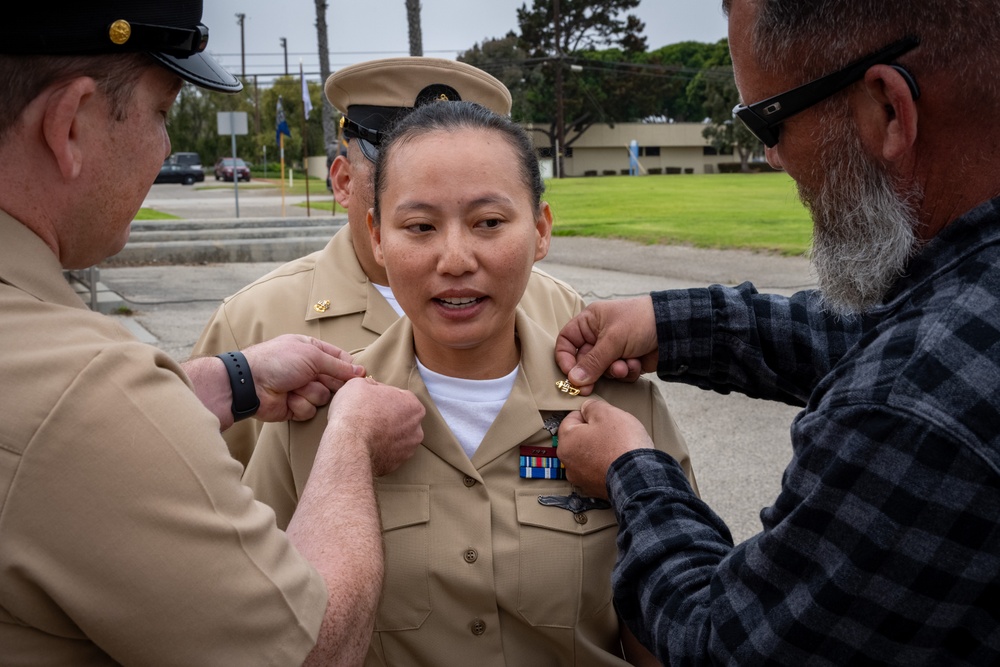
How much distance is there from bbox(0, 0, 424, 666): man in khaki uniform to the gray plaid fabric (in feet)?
2.19

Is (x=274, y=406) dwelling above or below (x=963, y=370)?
below

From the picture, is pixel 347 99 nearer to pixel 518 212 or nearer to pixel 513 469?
pixel 518 212

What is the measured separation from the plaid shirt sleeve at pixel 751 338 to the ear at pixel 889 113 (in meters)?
0.87

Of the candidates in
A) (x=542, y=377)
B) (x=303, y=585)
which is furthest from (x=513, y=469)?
(x=303, y=585)

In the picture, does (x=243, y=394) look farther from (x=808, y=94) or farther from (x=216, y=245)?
(x=216, y=245)

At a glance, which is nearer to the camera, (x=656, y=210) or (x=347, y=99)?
(x=347, y=99)

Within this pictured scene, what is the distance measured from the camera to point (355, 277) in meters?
3.34

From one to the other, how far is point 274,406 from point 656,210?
989 inches

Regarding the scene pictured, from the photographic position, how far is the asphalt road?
19.0ft

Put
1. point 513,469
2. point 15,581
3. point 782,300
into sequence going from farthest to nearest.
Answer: point 782,300
point 513,469
point 15,581

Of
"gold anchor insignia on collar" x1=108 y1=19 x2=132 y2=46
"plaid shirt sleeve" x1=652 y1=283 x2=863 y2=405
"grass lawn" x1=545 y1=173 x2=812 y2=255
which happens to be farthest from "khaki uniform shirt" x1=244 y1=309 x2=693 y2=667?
"grass lawn" x1=545 y1=173 x2=812 y2=255

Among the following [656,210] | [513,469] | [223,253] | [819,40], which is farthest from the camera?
[656,210]

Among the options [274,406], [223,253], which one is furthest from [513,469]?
[223,253]

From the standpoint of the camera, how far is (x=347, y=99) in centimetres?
354
